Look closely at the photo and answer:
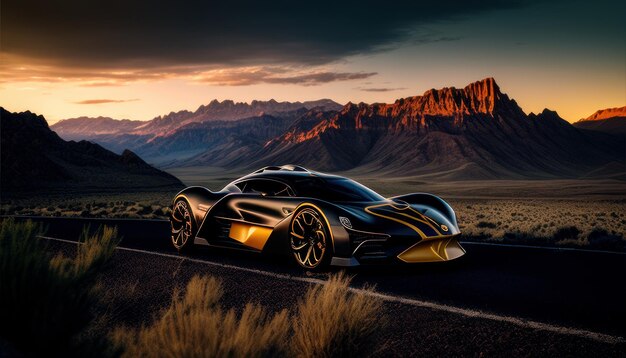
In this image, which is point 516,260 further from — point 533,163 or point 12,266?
point 533,163

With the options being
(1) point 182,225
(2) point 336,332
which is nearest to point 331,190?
(1) point 182,225

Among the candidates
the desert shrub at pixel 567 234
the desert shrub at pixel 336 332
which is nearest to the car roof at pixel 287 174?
the desert shrub at pixel 336 332

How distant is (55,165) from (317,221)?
88747 millimetres

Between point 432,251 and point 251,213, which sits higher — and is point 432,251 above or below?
below

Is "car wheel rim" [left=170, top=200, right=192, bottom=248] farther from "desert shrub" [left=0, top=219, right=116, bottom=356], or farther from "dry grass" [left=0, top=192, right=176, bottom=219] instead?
"dry grass" [left=0, top=192, right=176, bottom=219]

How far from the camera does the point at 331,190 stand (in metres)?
9.05

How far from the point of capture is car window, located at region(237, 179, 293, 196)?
9.22 m

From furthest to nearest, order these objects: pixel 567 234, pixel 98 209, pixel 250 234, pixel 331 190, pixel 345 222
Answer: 1. pixel 98 209
2. pixel 567 234
3. pixel 250 234
4. pixel 331 190
5. pixel 345 222

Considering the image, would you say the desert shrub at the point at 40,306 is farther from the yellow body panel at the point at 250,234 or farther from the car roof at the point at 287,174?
the car roof at the point at 287,174

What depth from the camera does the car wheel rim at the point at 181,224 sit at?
10609mm

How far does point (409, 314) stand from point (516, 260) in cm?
437

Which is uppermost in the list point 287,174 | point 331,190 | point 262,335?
point 287,174

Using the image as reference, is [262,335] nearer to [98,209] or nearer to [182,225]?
[182,225]

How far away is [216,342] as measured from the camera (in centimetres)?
390
